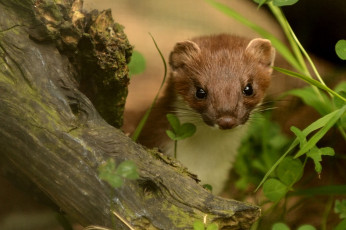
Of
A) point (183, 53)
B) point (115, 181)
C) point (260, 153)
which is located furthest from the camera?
point (260, 153)

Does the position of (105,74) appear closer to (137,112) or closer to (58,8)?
(58,8)

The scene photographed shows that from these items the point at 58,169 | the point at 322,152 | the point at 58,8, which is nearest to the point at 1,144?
the point at 58,169

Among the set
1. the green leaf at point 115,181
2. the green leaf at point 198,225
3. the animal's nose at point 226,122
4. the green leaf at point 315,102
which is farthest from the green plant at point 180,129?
the green leaf at point 115,181

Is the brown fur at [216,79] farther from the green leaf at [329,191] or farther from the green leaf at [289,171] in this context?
the green leaf at [329,191]

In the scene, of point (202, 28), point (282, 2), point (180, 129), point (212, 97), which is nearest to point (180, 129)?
point (180, 129)

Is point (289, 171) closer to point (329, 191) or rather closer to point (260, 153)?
point (329, 191)
